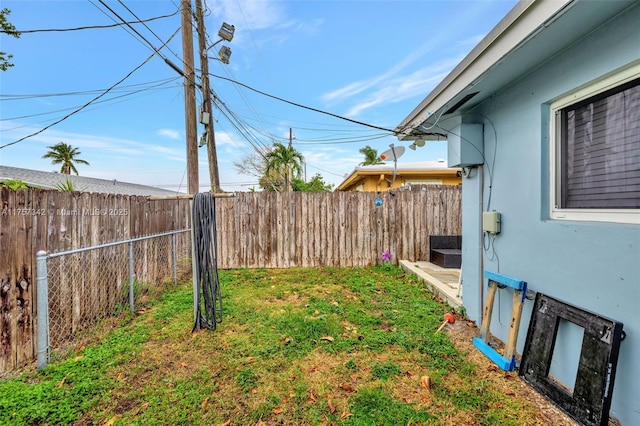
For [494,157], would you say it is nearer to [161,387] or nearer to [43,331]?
[161,387]

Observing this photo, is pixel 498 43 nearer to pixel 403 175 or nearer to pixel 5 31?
pixel 5 31

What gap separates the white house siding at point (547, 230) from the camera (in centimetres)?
159

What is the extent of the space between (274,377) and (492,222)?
257cm

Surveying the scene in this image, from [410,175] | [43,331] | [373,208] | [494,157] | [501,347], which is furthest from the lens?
[410,175]

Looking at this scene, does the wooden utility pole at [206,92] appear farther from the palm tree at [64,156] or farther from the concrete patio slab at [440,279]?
the palm tree at [64,156]

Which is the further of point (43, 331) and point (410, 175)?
point (410, 175)

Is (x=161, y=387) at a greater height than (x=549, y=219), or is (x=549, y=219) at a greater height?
(x=549, y=219)

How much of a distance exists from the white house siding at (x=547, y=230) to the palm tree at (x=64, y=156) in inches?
1227

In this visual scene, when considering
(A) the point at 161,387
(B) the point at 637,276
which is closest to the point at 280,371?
(A) the point at 161,387

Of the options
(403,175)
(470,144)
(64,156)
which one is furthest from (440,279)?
(64,156)

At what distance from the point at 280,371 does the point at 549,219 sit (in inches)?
102

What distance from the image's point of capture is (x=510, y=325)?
7.75 ft

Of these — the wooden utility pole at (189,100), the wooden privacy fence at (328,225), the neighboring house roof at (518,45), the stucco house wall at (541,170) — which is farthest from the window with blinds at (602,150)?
the wooden utility pole at (189,100)

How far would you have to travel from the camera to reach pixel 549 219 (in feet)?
7.32
